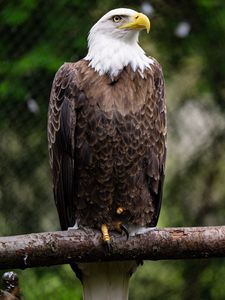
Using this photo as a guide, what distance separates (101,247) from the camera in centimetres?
400

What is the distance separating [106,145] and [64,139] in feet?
0.75

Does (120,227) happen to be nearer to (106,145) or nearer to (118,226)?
(118,226)

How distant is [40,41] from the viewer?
593 centimetres

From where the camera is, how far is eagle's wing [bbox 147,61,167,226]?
441cm

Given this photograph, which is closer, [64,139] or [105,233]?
[105,233]

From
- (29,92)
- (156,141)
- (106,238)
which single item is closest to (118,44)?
(156,141)

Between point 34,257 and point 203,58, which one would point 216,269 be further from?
point 34,257

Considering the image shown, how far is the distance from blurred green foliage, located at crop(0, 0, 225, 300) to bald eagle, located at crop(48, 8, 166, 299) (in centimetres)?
130

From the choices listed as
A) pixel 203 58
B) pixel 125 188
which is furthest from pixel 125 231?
pixel 203 58

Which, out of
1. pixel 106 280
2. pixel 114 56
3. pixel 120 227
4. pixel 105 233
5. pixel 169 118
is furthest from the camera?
pixel 169 118

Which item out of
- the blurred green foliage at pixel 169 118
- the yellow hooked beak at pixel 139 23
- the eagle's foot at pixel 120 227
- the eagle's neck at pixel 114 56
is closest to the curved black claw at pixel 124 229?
the eagle's foot at pixel 120 227

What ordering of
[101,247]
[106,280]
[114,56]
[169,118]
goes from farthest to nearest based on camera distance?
[169,118], [114,56], [106,280], [101,247]

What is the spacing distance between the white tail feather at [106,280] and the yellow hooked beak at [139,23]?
44.1 inches

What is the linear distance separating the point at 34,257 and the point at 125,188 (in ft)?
2.60
